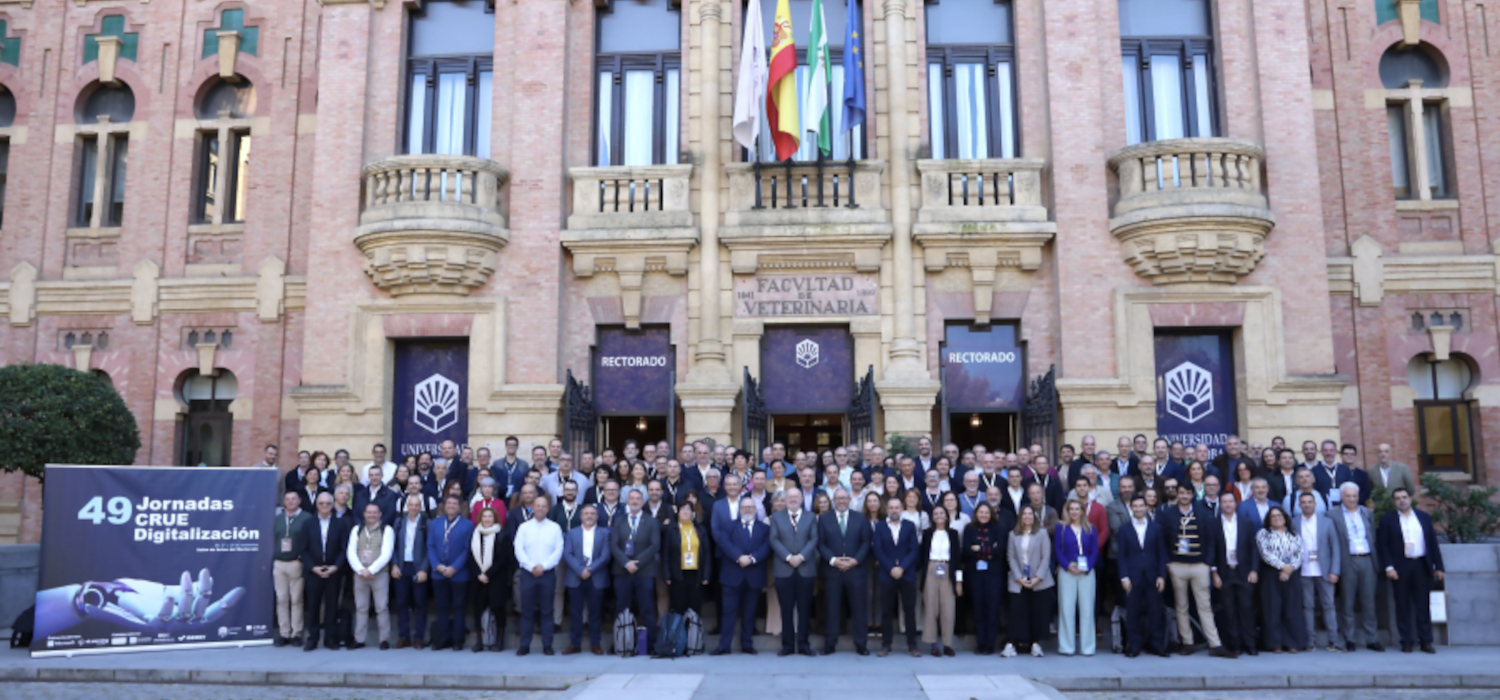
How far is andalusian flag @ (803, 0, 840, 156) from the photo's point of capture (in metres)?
16.4

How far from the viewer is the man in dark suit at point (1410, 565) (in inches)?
460

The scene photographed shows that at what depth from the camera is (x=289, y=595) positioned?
40.6 feet

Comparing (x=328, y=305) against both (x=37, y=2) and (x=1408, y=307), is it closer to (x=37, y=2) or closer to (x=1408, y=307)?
(x=37, y=2)

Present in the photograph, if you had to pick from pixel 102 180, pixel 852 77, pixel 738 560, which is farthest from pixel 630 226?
pixel 102 180

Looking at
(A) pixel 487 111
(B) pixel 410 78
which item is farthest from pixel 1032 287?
(B) pixel 410 78

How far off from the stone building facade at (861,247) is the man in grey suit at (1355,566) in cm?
420

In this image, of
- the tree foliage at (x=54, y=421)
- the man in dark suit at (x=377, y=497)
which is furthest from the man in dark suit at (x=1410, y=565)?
the tree foliage at (x=54, y=421)

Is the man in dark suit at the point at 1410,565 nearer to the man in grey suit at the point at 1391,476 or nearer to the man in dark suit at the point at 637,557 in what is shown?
the man in grey suit at the point at 1391,476

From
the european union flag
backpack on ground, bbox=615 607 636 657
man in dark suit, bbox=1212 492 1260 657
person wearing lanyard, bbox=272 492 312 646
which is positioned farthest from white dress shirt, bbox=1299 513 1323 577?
person wearing lanyard, bbox=272 492 312 646

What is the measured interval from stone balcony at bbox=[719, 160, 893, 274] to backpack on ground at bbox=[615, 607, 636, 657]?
688cm

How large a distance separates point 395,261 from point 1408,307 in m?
16.6

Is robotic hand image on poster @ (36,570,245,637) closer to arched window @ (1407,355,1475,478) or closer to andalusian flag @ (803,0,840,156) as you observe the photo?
andalusian flag @ (803,0,840,156)

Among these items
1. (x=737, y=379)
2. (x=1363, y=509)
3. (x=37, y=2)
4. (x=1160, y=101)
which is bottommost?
(x=1363, y=509)

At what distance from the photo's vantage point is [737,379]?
16656mm
